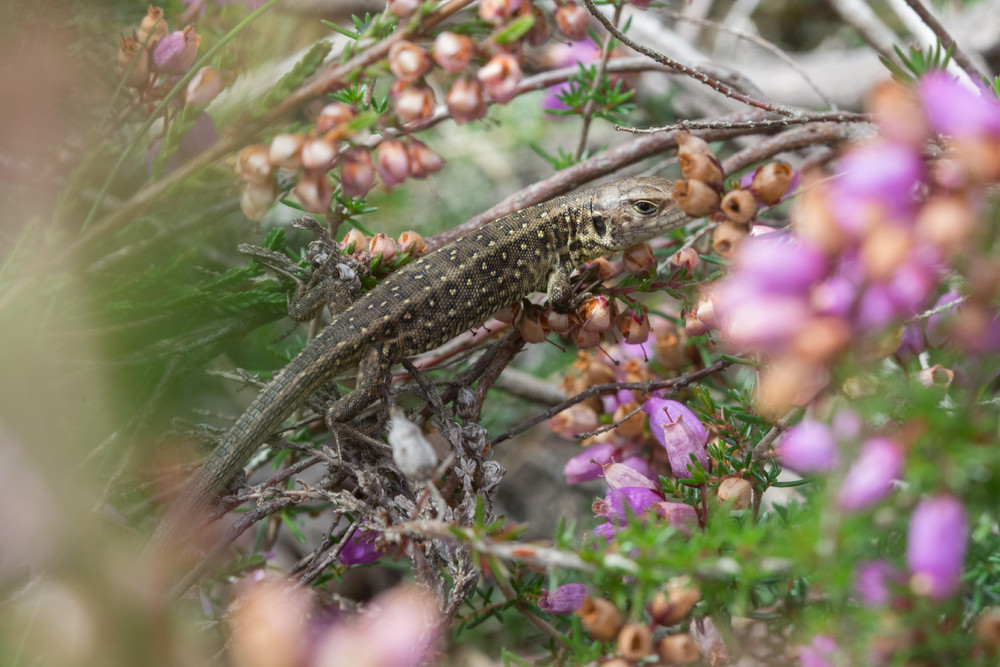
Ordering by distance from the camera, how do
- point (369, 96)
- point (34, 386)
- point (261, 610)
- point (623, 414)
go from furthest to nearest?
point (623, 414), point (369, 96), point (34, 386), point (261, 610)

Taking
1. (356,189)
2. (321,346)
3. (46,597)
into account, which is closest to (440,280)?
(321,346)

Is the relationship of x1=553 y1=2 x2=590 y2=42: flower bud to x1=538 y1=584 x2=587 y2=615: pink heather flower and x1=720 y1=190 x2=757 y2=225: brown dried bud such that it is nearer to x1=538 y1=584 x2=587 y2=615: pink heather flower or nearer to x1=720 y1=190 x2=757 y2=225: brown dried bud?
x1=720 y1=190 x2=757 y2=225: brown dried bud

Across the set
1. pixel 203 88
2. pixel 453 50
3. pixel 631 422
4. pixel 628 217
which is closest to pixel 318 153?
pixel 453 50

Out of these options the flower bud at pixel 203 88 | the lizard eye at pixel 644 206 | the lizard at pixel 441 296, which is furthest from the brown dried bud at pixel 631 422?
the flower bud at pixel 203 88

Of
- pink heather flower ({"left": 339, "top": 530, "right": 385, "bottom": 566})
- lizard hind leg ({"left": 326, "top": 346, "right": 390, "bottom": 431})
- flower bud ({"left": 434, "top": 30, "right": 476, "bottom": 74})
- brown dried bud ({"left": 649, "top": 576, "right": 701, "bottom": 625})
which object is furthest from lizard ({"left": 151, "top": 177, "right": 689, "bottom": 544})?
brown dried bud ({"left": 649, "top": 576, "right": 701, "bottom": 625})

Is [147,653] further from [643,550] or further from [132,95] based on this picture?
[132,95]

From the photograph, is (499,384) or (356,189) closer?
(356,189)

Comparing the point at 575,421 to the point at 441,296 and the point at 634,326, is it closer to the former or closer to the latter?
the point at 634,326
